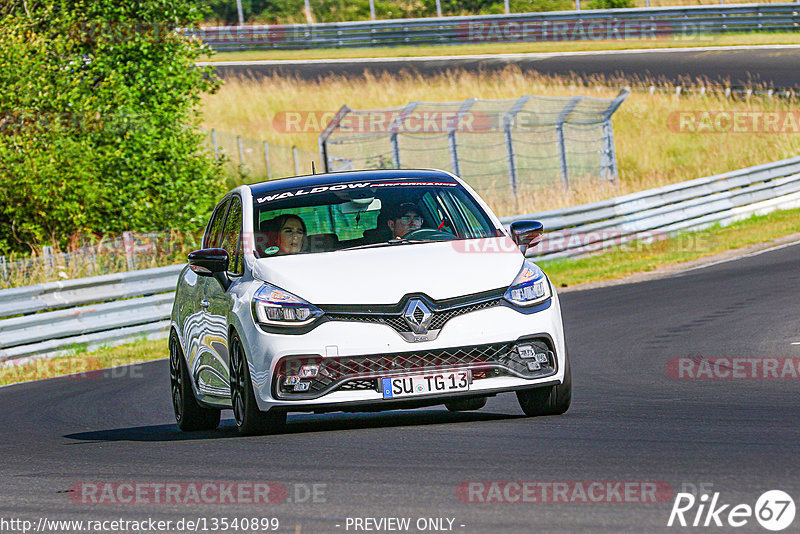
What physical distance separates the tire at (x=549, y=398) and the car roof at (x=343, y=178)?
172cm

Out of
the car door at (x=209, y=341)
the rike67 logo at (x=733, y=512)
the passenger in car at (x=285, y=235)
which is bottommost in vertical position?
the car door at (x=209, y=341)

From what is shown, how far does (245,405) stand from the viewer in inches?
319

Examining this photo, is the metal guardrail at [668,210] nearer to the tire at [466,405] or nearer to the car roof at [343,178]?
the tire at [466,405]

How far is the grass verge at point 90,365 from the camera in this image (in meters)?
15.3

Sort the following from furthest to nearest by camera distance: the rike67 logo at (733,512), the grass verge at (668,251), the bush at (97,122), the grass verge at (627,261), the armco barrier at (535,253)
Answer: the bush at (97,122) → the grass verge at (668,251) → the armco barrier at (535,253) → the grass verge at (627,261) → the rike67 logo at (733,512)

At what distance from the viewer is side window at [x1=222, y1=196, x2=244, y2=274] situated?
8.72 meters

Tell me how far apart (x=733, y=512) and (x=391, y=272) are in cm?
318

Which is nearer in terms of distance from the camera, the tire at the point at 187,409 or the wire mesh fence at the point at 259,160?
the tire at the point at 187,409

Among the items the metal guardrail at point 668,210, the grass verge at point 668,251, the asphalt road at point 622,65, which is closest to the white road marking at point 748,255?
the grass verge at point 668,251

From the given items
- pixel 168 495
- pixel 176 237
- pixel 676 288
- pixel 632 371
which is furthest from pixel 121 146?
pixel 168 495

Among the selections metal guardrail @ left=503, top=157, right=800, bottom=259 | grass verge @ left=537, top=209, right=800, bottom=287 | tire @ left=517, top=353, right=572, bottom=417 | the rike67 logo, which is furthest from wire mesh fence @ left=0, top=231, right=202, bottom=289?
the rike67 logo

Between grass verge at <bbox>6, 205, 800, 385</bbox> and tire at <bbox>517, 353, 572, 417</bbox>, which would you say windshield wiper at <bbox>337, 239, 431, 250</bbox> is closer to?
tire at <bbox>517, 353, 572, 417</bbox>

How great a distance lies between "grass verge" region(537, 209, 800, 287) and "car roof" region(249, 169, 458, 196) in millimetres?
11477

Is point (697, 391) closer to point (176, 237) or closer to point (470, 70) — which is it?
point (176, 237)
